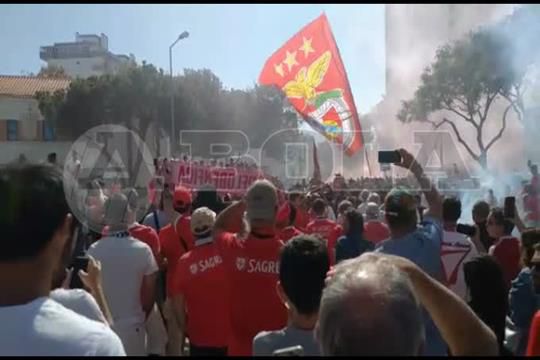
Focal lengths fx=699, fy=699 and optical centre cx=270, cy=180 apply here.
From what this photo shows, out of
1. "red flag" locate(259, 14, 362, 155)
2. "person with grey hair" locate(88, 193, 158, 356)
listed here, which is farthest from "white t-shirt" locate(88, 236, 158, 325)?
"red flag" locate(259, 14, 362, 155)

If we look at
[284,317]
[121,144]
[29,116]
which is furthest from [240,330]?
[29,116]

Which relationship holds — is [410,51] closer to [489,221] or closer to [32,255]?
[489,221]

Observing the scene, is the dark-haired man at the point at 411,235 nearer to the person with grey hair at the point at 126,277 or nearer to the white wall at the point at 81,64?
the person with grey hair at the point at 126,277

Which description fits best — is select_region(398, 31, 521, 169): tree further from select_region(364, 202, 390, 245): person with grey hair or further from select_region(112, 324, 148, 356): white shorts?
select_region(112, 324, 148, 356): white shorts

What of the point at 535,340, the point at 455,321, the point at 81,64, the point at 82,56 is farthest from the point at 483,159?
the point at 82,56

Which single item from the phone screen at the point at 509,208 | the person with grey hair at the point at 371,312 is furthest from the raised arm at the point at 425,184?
the phone screen at the point at 509,208

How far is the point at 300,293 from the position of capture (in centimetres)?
262

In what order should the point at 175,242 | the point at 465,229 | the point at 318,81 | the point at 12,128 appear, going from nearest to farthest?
1. the point at 175,242
2. the point at 465,229
3. the point at 318,81
4. the point at 12,128

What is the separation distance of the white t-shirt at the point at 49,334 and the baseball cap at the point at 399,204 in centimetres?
224

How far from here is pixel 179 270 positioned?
14.9ft

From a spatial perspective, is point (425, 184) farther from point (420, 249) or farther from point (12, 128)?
point (12, 128)

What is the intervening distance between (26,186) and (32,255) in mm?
187

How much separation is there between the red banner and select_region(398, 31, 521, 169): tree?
23170 mm

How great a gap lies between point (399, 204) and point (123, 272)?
1.79m
